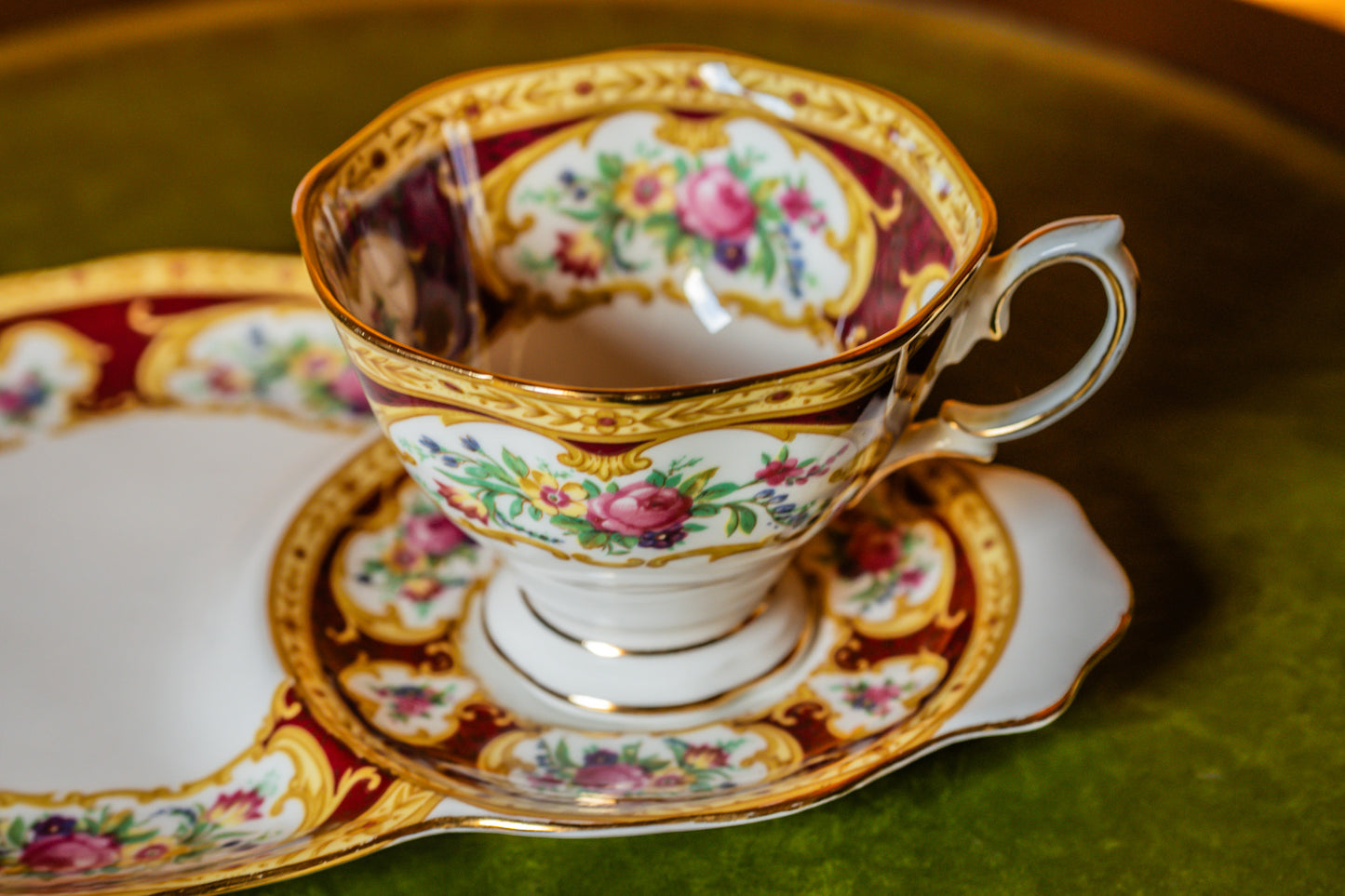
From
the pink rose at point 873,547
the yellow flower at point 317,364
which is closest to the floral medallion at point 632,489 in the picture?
the pink rose at point 873,547

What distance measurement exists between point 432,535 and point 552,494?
174mm

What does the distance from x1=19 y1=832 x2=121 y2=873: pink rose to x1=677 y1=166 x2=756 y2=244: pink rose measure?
0.34m

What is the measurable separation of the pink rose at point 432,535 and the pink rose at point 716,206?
0.18 m

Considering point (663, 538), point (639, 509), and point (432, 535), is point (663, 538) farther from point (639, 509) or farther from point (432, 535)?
point (432, 535)

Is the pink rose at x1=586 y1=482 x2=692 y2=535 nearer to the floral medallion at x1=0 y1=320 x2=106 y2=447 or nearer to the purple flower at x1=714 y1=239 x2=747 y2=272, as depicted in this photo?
the purple flower at x1=714 y1=239 x2=747 y2=272

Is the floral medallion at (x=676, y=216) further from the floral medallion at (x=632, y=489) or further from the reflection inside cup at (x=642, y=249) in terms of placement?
the floral medallion at (x=632, y=489)

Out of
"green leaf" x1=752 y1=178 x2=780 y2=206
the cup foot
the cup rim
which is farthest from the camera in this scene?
"green leaf" x1=752 y1=178 x2=780 y2=206

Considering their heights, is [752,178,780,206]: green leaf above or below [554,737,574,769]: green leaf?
above

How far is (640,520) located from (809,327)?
7.8 inches

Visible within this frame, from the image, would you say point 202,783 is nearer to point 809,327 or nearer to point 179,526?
point 179,526

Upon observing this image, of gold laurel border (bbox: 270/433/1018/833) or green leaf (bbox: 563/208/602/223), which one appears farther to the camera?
green leaf (bbox: 563/208/602/223)

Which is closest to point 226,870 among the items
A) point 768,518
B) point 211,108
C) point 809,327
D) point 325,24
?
point 768,518

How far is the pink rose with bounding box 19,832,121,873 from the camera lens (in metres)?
0.37

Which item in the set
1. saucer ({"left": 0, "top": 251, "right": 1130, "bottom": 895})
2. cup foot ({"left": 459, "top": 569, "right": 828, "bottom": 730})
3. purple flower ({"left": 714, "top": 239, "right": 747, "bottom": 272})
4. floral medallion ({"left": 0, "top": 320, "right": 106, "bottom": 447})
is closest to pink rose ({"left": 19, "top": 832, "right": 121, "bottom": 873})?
saucer ({"left": 0, "top": 251, "right": 1130, "bottom": 895})
